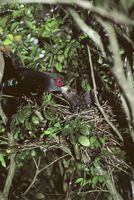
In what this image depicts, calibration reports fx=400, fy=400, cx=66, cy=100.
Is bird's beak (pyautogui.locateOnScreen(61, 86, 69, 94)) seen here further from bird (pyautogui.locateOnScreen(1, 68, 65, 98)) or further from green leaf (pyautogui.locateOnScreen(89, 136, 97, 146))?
green leaf (pyautogui.locateOnScreen(89, 136, 97, 146))

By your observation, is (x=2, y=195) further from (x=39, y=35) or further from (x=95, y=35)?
(x=95, y=35)

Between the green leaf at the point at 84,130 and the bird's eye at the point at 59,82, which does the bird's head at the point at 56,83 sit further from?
the green leaf at the point at 84,130

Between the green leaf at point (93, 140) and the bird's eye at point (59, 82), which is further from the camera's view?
the bird's eye at point (59, 82)

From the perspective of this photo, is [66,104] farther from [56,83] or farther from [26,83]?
[26,83]

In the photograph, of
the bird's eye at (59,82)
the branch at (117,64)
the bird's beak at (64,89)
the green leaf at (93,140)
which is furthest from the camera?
the bird's eye at (59,82)

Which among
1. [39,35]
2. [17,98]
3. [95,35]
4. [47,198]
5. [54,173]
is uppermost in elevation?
[95,35]

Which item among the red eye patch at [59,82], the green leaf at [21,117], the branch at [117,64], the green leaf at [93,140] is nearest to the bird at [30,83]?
the red eye patch at [59,82]

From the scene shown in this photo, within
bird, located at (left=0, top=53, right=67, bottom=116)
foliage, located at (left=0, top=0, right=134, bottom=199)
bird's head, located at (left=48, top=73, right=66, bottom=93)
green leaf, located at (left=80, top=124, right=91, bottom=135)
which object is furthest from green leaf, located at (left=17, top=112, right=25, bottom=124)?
bird's head, located at (left=48, top=73, right=66, bottom=93)

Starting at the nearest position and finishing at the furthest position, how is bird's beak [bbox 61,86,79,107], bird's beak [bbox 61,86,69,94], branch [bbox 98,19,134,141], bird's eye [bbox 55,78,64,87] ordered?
branch [bbox 98,19,134,141] → bird's beak [bbox 61,86,79,107] → bird's beak [bbox 61,86,69,94] → bird's eye [bbox 55,78,64,87]

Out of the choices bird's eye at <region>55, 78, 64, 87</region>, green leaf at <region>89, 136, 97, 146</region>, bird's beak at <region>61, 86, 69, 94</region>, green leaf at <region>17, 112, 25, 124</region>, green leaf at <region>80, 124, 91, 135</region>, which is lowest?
bird's beak at <region>61, 86, 69, 94</region>

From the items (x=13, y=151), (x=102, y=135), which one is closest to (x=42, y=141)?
(x=13, y=151)

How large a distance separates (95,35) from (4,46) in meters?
1.84

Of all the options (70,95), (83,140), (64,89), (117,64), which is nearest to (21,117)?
(83,140)

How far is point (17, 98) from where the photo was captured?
3.49 metres
